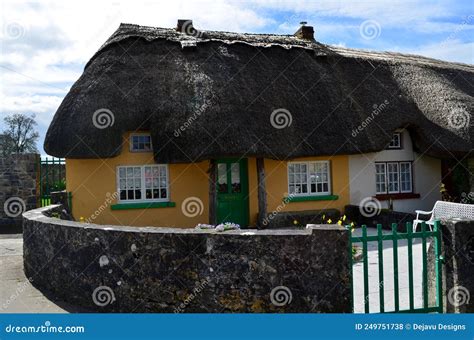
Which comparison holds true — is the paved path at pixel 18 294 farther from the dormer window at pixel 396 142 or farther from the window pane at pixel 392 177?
the dormer window at pixel 396 142

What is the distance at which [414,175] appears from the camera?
15.5 meters

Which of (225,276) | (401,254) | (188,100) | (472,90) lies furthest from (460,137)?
(225,276)

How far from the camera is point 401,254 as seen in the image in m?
9.63

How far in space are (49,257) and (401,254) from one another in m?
6.75

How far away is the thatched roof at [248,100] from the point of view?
1173 centimetres

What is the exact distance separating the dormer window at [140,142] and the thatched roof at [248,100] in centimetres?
67

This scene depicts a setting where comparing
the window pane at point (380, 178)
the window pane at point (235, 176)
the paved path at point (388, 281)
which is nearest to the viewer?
the paved path at point (388, 281)

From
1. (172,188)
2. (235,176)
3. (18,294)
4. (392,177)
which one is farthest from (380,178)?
(18,294)

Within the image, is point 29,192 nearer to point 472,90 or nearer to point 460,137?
point 460,137

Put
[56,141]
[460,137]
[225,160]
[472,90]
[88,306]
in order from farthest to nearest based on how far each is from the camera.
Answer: [472,90] → [460,137] → [225,160] → [56,141] → [88,306]

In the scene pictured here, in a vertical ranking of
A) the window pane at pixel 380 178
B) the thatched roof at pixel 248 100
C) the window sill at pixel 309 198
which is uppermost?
the thatched roof at pixel 248 100

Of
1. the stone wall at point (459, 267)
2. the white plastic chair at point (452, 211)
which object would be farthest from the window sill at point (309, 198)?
the stone wall at point (459, 267)

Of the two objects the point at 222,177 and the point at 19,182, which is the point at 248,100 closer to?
the point at 222,177

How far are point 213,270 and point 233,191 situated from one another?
777 cm
